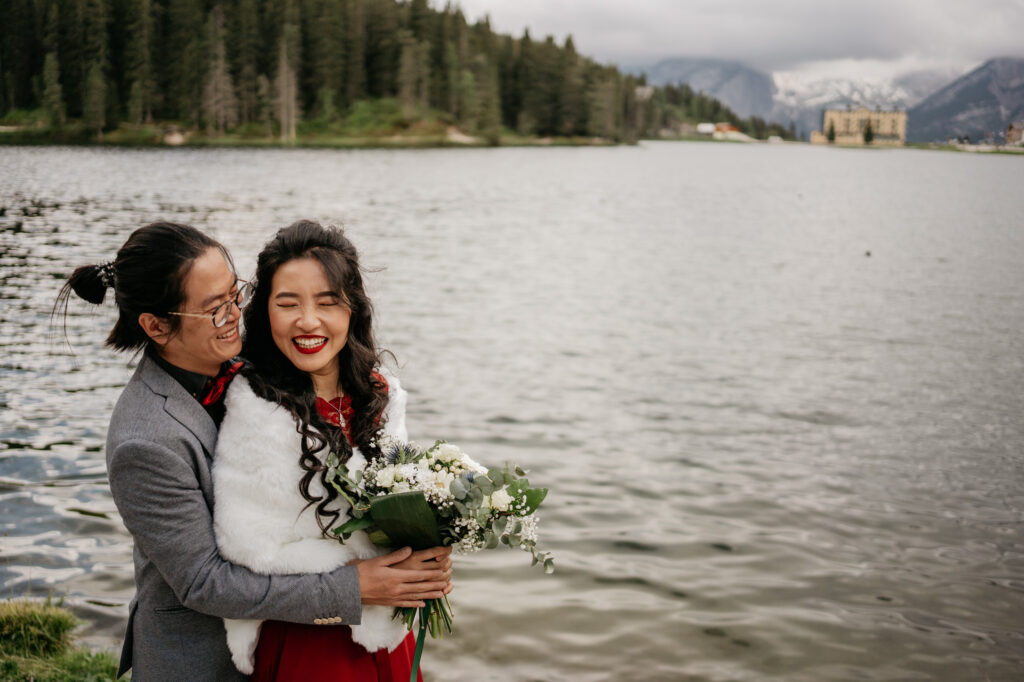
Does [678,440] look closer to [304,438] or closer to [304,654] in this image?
[304,654]

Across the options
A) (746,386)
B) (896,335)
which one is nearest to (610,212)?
(896,335)

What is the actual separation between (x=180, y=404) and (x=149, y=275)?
0.46 metres

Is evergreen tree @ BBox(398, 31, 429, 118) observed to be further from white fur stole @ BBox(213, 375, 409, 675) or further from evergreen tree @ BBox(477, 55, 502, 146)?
white fur stole @ BBox(213, 375, 409, 675)

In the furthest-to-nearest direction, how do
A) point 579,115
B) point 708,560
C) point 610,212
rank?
point 579,115 → point 610,212 → point 708,560

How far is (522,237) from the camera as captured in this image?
3259 centimetres

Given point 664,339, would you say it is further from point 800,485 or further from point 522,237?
point 522,237

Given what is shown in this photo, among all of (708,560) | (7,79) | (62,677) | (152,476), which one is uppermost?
(7,79)

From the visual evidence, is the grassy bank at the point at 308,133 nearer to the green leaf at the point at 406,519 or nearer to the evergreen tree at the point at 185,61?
the evergreen tree at the point at 185,61

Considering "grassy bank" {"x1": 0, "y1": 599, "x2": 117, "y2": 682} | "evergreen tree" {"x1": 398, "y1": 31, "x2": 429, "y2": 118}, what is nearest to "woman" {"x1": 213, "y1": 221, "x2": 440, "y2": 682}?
"grassy bank" {"x1": 0, "y1": 599, "x2": 117, "y2": 682}

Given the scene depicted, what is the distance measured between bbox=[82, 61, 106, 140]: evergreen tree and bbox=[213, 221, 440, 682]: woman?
333 ft

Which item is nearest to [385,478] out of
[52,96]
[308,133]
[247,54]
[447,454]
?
[447,454]

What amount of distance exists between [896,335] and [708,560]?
12.1m

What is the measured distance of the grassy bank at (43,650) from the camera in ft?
15.9

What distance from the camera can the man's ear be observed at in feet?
9.18
